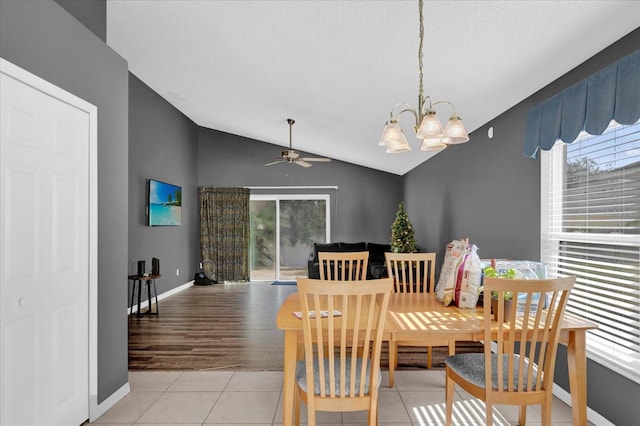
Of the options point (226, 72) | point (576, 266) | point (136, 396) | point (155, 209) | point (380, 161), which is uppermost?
point (226, 72)

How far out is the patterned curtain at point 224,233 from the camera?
819cm

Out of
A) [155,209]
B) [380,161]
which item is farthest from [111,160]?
[380,161]

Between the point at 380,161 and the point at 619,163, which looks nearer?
the point at 619,163

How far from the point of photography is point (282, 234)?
8.47m

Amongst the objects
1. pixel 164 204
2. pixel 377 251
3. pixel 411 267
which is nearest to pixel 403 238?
pixel 377 251

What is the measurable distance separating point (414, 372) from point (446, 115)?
8.69ft

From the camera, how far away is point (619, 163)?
7.61ft

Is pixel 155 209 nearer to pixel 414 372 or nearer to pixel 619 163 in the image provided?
pixel 414 372

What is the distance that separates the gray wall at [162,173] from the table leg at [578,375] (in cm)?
534

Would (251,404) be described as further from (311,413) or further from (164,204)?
(164,204)

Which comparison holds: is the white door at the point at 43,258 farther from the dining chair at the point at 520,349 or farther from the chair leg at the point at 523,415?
the chair leg at the point at 523,415

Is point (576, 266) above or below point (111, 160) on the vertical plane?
below

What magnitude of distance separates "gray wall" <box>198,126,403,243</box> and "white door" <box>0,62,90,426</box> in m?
6.09

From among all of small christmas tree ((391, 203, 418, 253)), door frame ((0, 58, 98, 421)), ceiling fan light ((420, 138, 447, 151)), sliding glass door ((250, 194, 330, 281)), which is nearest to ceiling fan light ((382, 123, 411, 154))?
ceiling fan light ((420, 138, 447, 151))
